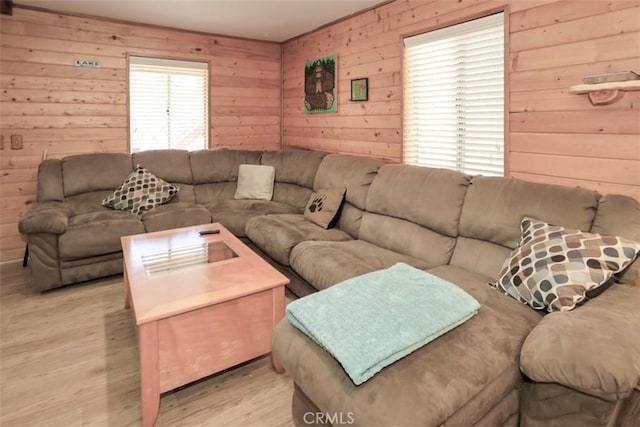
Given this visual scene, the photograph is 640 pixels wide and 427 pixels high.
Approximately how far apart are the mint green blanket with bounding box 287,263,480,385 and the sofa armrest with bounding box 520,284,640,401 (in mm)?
296

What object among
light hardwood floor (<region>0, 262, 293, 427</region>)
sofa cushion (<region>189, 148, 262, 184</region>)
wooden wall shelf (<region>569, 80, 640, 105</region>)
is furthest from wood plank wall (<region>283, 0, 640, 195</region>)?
light hardwood floor (<region>0, 262, 293, 427</region>)

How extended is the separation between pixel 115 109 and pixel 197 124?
0.91 metres

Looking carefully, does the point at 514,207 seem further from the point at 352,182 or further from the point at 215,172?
the point at 215,172

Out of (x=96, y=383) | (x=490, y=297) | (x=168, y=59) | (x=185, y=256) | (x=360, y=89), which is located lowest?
(x=96, y=383)

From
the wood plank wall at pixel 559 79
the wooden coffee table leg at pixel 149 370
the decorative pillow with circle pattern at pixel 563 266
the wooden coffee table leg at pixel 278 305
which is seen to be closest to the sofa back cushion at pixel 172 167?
the wood plank wall at pixel 559 79

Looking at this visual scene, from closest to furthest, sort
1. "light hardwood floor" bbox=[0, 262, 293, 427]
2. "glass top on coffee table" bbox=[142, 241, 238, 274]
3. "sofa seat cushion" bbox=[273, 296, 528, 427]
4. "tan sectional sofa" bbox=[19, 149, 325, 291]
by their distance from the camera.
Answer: "sofa seat cushion" bbox=[273, 296, 528, 427] → "light hardwood floor" bbox=[0, 262, 293, 427] → "glass top on coffee table" bbox=[142, 241, 238, 274] → "tan sectional sofa" bbox=[19, 149, 325, 291]

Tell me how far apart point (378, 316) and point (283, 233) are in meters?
1.55

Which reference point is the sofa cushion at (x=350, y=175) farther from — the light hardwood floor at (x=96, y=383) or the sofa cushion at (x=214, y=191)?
the light hardwood floor at (x=96, y=383)

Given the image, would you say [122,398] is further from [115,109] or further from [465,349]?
[115,109]

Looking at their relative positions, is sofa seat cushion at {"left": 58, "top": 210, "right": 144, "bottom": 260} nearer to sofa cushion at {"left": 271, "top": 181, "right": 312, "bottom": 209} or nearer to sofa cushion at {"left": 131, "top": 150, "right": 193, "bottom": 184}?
sofa cushion at {"left": 131, "top": 150, "right": 193, "bottom": 184}

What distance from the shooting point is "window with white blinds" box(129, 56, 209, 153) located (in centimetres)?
434

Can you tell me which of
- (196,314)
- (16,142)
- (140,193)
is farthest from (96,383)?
(16,142)

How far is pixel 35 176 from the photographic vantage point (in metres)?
3.89

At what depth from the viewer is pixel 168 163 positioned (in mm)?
4160
